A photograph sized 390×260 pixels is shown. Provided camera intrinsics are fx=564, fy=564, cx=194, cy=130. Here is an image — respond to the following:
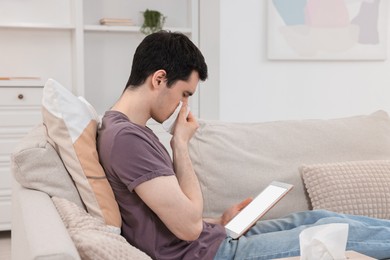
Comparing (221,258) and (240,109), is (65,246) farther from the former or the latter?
(240,109)

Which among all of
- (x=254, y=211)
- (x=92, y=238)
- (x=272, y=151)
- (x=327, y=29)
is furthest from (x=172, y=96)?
(x=327, y=29)

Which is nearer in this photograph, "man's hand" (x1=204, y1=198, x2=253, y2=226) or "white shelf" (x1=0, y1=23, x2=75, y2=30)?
"man's hand" (x1=204, y1=198, x2=253, y2=226)

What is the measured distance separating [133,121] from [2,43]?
2716 millimetres

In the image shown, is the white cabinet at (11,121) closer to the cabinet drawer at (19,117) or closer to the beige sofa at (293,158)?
the cabinet drawer at (19,117)

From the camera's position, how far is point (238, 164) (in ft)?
7.32

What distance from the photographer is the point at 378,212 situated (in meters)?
2.21

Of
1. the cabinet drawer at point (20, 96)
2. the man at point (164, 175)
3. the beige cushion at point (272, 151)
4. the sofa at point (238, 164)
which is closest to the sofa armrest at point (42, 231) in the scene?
the sofa at point (238, 164)

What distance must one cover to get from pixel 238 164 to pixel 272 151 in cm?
18

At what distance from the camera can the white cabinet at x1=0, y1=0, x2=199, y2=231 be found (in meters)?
4.04

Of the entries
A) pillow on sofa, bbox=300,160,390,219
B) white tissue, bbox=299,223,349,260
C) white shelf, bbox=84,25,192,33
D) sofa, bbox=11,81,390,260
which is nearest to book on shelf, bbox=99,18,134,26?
white shelf, bbox=84,25,192,33

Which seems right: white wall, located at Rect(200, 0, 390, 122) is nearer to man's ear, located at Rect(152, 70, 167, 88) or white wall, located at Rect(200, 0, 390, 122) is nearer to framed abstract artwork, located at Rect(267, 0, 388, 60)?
framed abstract artwork, located at Rect(267, 0, 388, 60)

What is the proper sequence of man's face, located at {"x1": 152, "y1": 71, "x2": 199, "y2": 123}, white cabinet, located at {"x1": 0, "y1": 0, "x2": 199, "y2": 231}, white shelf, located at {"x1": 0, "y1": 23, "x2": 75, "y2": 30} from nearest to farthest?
man's face, located at {"x1": 152, "y1": 71, "x2": 199, "y2": 123}
white shelf, located at {"x1": 0, "y1": 23, "x2": 75, "y2": 30}
white cabinet, located at {"x1": 0, "y1": 0, "x2": 199, "y2": 231}

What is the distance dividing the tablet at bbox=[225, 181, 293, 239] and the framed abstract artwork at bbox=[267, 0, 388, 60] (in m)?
1.98

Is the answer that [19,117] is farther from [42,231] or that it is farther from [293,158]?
[42,231]
